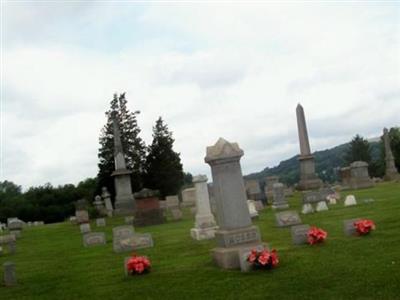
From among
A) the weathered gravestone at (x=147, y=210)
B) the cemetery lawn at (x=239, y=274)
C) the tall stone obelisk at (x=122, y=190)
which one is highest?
the tall stone obelisk at (x=122, y=190)

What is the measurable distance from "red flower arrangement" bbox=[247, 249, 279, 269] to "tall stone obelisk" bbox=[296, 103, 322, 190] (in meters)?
25.5

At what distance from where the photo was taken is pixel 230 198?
39.3ft

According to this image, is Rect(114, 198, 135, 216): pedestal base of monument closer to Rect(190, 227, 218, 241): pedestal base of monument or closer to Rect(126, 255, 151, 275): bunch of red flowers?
Rect(190, 227, 218, 241): pedestal base of monument

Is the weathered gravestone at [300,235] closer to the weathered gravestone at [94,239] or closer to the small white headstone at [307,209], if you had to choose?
the small white headstone at [307,209]

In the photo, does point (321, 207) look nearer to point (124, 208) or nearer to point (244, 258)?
point (244, 258)

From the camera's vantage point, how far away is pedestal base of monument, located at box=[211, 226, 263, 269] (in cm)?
1118

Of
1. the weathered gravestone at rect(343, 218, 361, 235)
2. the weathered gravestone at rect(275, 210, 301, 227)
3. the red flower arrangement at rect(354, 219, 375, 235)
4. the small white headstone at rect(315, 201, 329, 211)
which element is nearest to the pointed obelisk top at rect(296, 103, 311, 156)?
the small white headstone at rect(315, 201, 329, 211)

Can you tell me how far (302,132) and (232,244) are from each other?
25209 millimetres

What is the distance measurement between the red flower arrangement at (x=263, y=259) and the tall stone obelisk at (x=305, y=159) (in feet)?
83.6

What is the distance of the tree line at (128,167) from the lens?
62.4 m

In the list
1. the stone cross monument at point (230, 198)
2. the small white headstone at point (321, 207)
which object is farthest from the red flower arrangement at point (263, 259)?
the small white headstone at point (321, 207)

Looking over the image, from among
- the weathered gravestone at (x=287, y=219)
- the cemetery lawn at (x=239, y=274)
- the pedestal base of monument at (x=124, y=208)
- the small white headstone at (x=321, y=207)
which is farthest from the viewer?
the pedestal base of monument at (x=124, y=208)

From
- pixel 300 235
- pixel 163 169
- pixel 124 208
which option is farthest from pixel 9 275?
pixel 163 169

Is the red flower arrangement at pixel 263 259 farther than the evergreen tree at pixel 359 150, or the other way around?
the evergreen tree at pixel 359 150
